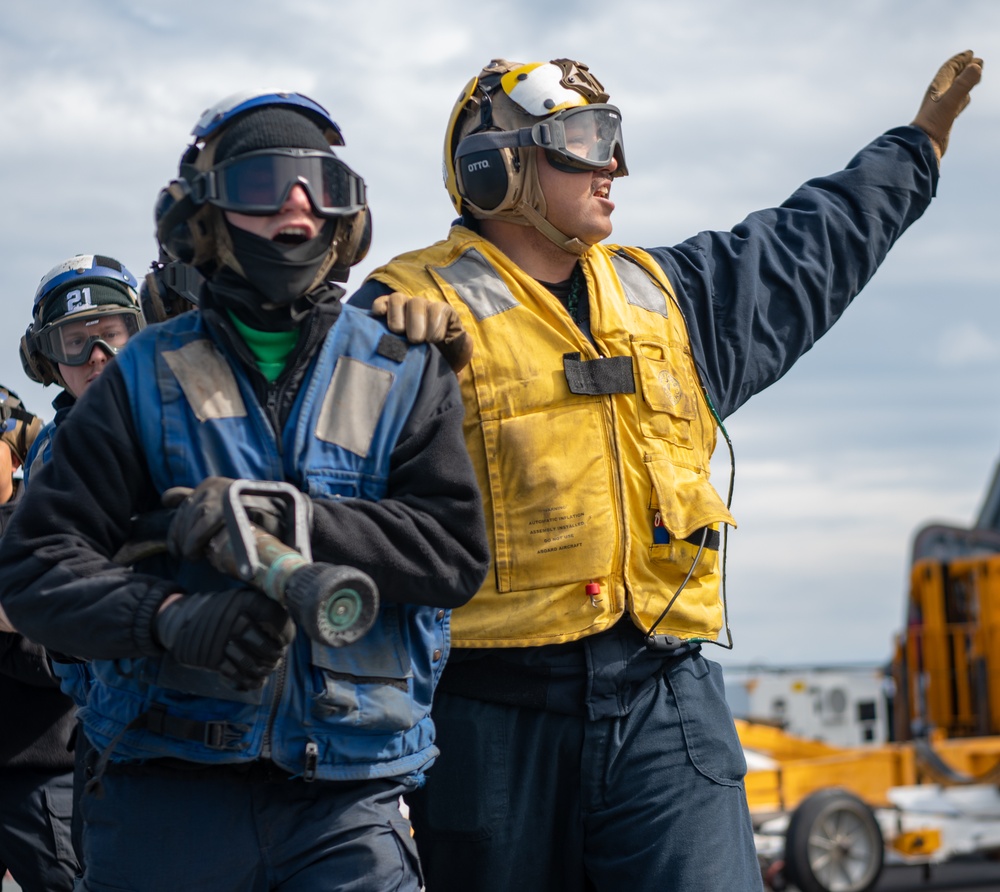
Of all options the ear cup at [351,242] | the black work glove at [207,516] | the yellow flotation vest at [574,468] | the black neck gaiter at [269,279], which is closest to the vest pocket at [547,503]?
the yellow flotation vest at [574,468]

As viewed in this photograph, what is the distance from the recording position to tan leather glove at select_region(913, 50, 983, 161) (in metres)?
4.91

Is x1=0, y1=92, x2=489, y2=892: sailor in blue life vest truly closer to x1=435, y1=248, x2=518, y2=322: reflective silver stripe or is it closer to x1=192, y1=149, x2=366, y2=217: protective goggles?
x1=192, y1=149, x2=366, y2=217: protective goggles

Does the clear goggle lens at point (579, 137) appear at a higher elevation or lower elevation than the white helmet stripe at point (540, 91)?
lower

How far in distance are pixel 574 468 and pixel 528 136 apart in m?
0.96

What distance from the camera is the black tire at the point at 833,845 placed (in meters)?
11.6

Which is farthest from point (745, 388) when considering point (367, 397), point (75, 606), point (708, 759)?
point (75, 606)

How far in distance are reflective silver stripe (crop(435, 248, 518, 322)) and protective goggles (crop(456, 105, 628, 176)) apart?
33 centimetres

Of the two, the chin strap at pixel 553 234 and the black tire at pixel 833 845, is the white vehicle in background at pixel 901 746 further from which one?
the chin strap at pixel 553 234

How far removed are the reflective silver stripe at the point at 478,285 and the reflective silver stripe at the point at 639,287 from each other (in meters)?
0.36

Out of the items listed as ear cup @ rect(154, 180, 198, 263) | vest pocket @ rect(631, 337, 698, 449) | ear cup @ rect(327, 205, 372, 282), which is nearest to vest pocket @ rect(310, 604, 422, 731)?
ear cup @ rect(327, 205, 372, 282)

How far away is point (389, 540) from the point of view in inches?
114

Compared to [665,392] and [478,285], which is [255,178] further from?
[665,392]

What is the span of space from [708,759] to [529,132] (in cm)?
174

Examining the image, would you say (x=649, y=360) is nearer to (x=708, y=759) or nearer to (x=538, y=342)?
(x=538, y=342)
